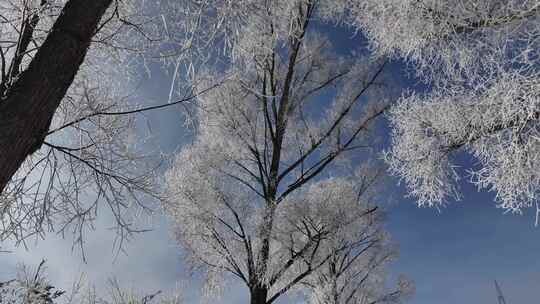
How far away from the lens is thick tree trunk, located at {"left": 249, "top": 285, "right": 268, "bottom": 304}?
6.01 metres

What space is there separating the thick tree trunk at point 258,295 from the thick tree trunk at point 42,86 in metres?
4.72

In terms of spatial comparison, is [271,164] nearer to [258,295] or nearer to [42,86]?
[258,295]

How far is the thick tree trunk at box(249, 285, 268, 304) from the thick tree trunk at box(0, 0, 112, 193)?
472 centimetres

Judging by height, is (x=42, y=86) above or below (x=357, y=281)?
below

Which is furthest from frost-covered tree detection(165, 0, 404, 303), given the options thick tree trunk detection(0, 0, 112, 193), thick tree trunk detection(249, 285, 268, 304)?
thick tree trunk detection(0, 0, 112, 193)

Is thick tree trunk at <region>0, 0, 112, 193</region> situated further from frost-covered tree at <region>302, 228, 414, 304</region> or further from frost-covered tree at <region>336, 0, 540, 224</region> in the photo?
frost-covered tree at <region>302, 228, 414, 304</region>

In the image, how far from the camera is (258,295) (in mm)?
6055

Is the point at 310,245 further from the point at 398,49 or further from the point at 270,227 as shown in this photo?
the point at 398,49

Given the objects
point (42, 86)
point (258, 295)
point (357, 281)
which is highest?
point (357, 281)

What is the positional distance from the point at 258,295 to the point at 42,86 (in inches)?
195

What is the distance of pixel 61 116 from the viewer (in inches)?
156

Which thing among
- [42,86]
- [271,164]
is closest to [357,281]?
[271,164]

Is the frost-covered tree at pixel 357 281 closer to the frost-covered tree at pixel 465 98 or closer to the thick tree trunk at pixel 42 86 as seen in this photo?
the frost-covered tree at pixel 465 98

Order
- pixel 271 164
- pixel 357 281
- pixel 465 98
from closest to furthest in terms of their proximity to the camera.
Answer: pixel 465 98 < pixel 271 164 < pixel 357 281
